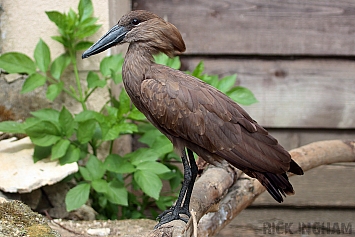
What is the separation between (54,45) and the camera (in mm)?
2545

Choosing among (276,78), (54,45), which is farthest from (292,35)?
(54,45)

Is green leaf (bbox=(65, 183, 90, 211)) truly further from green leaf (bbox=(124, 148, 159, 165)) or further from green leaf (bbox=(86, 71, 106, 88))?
green leaf (bbox=(86, 71, 106, 88))

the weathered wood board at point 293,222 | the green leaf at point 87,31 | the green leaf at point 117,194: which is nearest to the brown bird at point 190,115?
the green leaf at point 117,194

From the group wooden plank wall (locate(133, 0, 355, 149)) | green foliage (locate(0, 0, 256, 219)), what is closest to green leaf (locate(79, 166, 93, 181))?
green foliage (locate(0, 0, 256, 219))

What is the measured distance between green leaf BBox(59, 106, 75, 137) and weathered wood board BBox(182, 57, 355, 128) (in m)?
0.75

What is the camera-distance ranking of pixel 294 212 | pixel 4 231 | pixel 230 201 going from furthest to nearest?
pixel 294 212 → pixel 230 201 → pixel 4 231

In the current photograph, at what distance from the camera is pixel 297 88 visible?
2.79 meters

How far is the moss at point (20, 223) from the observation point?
1469mm

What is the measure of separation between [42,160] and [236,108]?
107cm

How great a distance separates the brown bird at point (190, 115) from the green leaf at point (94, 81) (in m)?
0.59

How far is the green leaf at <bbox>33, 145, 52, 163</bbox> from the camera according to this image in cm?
235

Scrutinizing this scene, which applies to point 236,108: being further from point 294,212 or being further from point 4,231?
point 294,212

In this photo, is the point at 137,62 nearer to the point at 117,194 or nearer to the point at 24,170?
the point at 117,194

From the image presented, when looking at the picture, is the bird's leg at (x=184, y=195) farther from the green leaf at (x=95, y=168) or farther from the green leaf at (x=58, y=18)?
the green leaf at (x=58, y=18)
